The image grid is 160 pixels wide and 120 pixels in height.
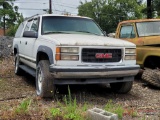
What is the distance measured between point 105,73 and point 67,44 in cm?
95

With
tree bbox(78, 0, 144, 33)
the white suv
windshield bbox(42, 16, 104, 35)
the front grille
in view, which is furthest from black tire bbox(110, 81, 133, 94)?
tree bbox(78, 0, 144, 33)

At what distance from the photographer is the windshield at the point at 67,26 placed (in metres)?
7.20

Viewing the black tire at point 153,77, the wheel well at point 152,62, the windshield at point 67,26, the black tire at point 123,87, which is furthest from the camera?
the wheel well at point 152,62

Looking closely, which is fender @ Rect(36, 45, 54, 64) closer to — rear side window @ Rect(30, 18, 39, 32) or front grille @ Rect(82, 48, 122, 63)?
front grille @ Rect(82, 48, 122, 63)

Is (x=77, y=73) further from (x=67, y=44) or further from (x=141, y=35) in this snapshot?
(x=141, y=35)

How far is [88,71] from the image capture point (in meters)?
5.83

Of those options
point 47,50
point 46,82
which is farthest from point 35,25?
point 46,82

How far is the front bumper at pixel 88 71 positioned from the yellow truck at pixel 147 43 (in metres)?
1.64

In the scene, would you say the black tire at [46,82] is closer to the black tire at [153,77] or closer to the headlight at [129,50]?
the headlight at [129,50]

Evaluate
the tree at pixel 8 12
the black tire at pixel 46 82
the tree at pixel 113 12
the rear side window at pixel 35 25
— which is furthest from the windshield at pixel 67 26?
the tree at pixel 113 12

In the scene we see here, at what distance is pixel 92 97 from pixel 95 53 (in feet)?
3.53

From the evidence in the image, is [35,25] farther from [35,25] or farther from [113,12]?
[113,12]

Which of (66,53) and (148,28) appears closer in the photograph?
(66,53)

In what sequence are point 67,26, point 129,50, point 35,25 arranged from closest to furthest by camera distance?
point 129,50 < point 67,26 < point 35,25
